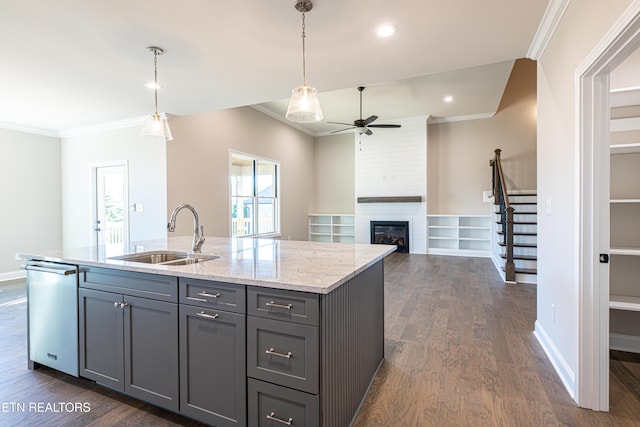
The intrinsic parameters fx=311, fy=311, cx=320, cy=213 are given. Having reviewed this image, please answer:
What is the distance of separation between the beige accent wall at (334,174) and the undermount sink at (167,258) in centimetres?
663

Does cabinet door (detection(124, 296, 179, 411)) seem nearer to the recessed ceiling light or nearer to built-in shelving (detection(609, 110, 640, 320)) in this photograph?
the recessed ceiling light

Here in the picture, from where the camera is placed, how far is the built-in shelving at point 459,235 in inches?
277

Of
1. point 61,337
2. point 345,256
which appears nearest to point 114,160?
point 61,337

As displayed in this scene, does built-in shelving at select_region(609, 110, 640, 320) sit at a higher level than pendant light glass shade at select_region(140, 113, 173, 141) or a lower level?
lower

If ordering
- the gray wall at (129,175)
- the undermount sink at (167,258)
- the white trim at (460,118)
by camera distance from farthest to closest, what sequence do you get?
the white trim at (460,118) < the gray wall at (129,175) < the undermount sink at (167,258)

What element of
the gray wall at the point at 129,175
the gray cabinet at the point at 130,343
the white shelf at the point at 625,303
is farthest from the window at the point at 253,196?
the white shelf at the point at 625,303

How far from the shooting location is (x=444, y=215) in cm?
713

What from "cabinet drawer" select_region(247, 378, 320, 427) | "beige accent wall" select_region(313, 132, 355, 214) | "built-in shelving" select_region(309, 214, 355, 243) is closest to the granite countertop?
"cabinet drawer" select_region(247, 378, 320, 427)

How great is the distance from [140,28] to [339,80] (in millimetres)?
2000

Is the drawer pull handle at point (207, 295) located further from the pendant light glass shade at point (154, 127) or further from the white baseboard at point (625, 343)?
the white baseboard at point (625, 343)

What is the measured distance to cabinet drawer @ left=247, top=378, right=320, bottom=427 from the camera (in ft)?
4.45

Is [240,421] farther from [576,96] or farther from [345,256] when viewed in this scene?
[576,96]

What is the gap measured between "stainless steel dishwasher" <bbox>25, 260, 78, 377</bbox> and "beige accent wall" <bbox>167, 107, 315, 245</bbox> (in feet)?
8.60

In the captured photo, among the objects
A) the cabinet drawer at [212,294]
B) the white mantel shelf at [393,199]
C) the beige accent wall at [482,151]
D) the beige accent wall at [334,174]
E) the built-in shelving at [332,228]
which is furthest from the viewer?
the beige accent wall at [334,174]
